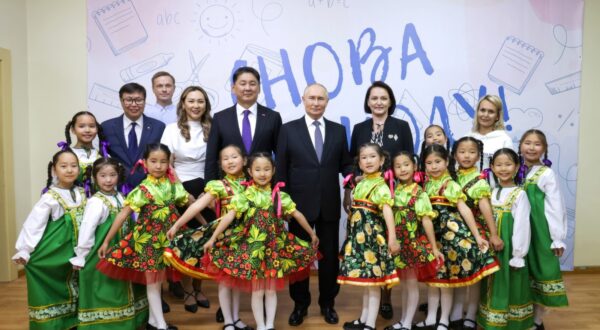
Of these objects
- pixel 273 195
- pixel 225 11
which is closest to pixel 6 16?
pixel 225 11

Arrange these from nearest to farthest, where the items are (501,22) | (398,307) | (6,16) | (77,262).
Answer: (77,262) < (398,307) < (6,16) < (501,22)

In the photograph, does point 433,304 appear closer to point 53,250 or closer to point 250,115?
point 250,115

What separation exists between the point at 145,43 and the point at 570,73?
12.6ft

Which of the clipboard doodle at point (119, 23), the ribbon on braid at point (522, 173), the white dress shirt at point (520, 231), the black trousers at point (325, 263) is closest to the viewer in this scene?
the white dress shirt at point (520, 231)

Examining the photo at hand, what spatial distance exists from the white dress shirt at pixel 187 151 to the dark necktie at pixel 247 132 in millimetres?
334

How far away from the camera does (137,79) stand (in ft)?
14.6

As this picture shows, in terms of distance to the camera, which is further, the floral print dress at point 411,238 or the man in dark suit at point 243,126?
the man in dark suit at point 243,126


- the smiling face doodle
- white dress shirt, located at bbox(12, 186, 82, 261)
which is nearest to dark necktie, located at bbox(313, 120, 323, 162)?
white dress shirt, located at bbox(12, 186, 82, 261)

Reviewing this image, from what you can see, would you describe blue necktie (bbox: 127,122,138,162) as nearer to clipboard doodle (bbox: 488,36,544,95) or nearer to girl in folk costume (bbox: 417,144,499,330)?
girl in folk costume (bbox: 417,144,499,330)

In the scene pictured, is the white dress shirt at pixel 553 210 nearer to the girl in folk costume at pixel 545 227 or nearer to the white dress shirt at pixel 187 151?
the girl in folk costume at pixel 545 227

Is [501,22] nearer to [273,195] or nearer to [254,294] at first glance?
[273,195]

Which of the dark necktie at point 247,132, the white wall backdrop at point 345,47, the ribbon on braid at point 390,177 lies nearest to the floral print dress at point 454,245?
the ribbon on braid at point 390,177

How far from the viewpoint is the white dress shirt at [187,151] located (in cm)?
337

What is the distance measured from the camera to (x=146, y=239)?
2893 mm
